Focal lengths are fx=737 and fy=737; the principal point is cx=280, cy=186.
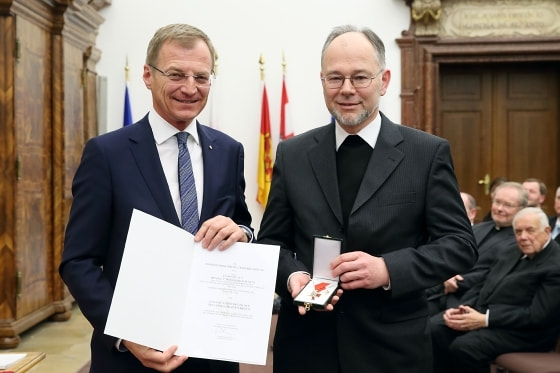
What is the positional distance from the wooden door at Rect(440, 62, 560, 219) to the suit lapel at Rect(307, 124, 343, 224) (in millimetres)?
7290

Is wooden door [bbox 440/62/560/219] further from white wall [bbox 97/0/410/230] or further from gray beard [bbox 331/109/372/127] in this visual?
gray beard [bbox 331/109/372/127]

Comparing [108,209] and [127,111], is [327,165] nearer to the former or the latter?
[108,209]

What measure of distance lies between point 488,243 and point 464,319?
1384mm

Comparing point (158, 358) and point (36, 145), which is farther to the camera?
point (36, 145)

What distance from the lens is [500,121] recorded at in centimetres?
956

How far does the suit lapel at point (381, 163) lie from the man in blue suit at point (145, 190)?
1.23 feet

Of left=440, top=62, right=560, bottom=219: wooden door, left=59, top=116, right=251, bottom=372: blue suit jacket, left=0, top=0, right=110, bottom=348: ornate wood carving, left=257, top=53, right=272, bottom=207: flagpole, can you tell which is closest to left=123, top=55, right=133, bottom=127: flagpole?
left=0, top=0, right=110, bottom=348: ornate wood carving

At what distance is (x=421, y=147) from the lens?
7.70ft

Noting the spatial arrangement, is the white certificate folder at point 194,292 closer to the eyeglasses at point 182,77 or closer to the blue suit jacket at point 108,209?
the blue suit jacket at point 108,209

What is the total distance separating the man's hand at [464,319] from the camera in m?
4.99

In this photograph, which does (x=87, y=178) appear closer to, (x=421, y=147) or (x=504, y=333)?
(x=421, y=147)

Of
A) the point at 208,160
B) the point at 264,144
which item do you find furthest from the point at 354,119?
the point at 264,144

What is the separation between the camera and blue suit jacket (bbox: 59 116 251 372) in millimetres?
2051

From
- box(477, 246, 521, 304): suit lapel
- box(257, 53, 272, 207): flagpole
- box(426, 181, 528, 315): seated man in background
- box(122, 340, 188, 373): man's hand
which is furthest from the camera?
box(257, 53, 272, 207): flagpole
